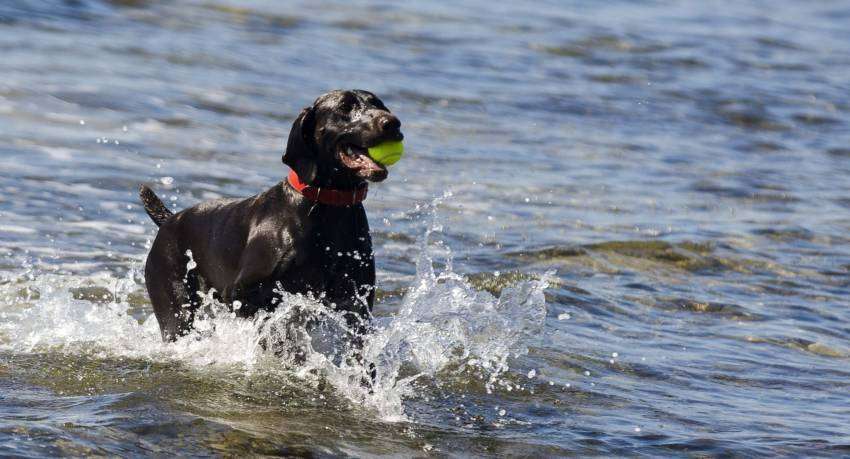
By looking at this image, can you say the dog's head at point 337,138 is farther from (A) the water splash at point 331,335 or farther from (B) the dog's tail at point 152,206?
(B) the dog's tail at point 152,206

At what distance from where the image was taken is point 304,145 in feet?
18.9

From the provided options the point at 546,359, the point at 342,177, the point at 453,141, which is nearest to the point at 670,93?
the point at 453,141

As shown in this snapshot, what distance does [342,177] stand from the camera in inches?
225

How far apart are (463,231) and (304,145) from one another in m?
4.03

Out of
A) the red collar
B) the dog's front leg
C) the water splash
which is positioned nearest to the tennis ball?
the red collar

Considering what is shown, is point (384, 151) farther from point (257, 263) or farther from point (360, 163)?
point (257, 263)

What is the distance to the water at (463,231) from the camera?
18.8ft

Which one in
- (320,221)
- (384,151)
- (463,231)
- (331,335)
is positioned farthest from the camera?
(463,231)

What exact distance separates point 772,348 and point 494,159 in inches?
199

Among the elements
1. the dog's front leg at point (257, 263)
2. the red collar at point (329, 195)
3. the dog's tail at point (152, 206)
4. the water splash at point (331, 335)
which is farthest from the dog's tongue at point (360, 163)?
the dog's tail at point (152, 206)

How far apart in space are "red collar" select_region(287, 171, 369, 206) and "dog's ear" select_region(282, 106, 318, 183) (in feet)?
0.15

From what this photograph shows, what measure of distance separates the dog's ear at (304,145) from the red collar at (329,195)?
0.15ft

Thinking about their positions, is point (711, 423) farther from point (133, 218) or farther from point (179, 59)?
point (179, 59)

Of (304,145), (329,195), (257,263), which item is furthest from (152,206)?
(329,195)
